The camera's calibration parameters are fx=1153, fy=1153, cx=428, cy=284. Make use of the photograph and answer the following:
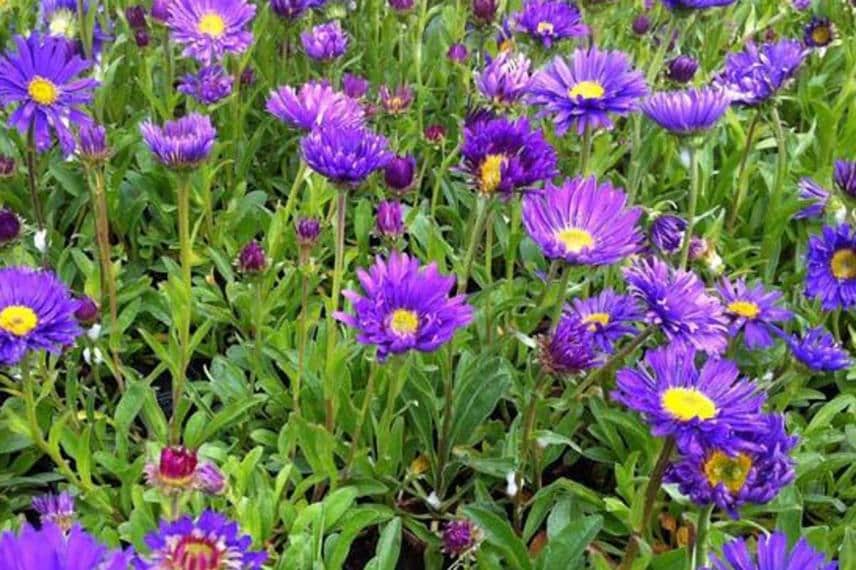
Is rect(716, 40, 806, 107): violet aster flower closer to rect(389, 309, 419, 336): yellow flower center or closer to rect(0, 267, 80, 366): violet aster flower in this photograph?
rect(389, 309, 419, 336): yellow flower center

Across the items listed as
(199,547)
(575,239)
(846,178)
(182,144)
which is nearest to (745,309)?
(846,178)

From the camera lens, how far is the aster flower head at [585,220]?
1827 mm

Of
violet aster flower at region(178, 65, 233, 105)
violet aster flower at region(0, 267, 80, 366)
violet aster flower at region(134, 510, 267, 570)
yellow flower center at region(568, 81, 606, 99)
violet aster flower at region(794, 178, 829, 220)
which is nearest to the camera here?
violet aster flower at region(134, 510, 267, 570)

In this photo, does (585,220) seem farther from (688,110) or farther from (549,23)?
(549,23)

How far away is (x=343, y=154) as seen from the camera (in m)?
1.82

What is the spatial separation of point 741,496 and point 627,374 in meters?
0.24

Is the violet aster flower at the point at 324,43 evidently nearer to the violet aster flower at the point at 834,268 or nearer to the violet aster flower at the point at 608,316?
the violet aster flower at the point at 608,316

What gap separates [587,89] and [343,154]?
613mm

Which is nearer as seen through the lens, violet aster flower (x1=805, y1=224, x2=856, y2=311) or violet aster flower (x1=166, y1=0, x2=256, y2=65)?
violet aster flower (x1=805, y1=224, x2=856, y2=311)

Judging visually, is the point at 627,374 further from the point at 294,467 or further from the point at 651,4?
the point at 651,4

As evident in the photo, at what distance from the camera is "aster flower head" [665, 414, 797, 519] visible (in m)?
1.53

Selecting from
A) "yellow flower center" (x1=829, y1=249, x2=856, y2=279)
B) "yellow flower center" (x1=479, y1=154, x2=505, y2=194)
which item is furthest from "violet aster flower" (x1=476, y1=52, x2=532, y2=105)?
"yellow flower center" (x1=829, y1=249, x2=856, y2=279)

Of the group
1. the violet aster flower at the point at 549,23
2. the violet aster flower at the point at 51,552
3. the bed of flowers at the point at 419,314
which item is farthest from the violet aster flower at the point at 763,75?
the violet aster flower at the point at 51,552

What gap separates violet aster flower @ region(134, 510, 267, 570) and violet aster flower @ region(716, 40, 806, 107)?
4.97 ft
